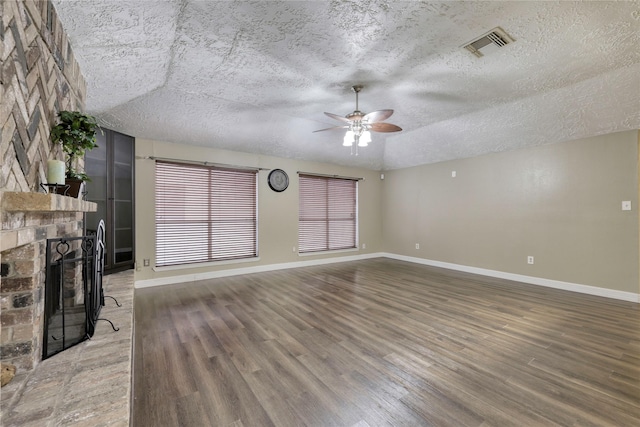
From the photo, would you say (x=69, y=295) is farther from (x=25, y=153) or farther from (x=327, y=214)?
(x=327, y=214)

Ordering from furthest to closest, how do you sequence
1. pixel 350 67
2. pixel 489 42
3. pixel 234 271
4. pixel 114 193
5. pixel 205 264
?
1. pixel 234 271
2. pixel 205 264
3. pixel 114 193
4. pixel 350 67
5. pixel 489 42

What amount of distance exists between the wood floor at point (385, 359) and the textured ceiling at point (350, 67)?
2543mm

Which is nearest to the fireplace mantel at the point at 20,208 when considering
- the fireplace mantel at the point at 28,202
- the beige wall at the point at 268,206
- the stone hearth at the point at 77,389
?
the fireplace mantel at the point at 28,202

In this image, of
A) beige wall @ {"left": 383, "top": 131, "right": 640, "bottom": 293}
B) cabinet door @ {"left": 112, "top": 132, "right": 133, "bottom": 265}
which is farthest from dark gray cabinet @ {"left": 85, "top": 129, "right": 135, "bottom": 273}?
beige wall @ {"left": 383, "top": 131, "right": 640, "bottom": 293}

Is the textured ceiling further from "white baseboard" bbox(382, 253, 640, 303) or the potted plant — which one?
"white baseboard" bbox(382, 253, 640, 303)

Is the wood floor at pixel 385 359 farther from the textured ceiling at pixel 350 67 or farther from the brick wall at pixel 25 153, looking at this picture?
the textured ceiling at pixel 350 67

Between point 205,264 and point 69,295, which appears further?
point 205,264

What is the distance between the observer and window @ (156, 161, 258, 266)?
455cm

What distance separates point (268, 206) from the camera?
551 cm

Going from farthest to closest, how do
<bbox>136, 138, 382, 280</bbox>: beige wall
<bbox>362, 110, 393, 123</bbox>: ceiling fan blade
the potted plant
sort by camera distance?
<bbox>136, 138, 382, 280</bbox>: beige wall
<bbox>362, 110, 393, 123</bbox>: ceiling fan blade
the potted plant

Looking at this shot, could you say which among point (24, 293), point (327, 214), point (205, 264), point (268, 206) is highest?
point (268, 206)

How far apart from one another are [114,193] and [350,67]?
355 cm

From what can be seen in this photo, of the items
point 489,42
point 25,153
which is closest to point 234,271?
point 25,153

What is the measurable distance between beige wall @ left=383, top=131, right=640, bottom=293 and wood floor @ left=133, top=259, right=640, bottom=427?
64 cm
